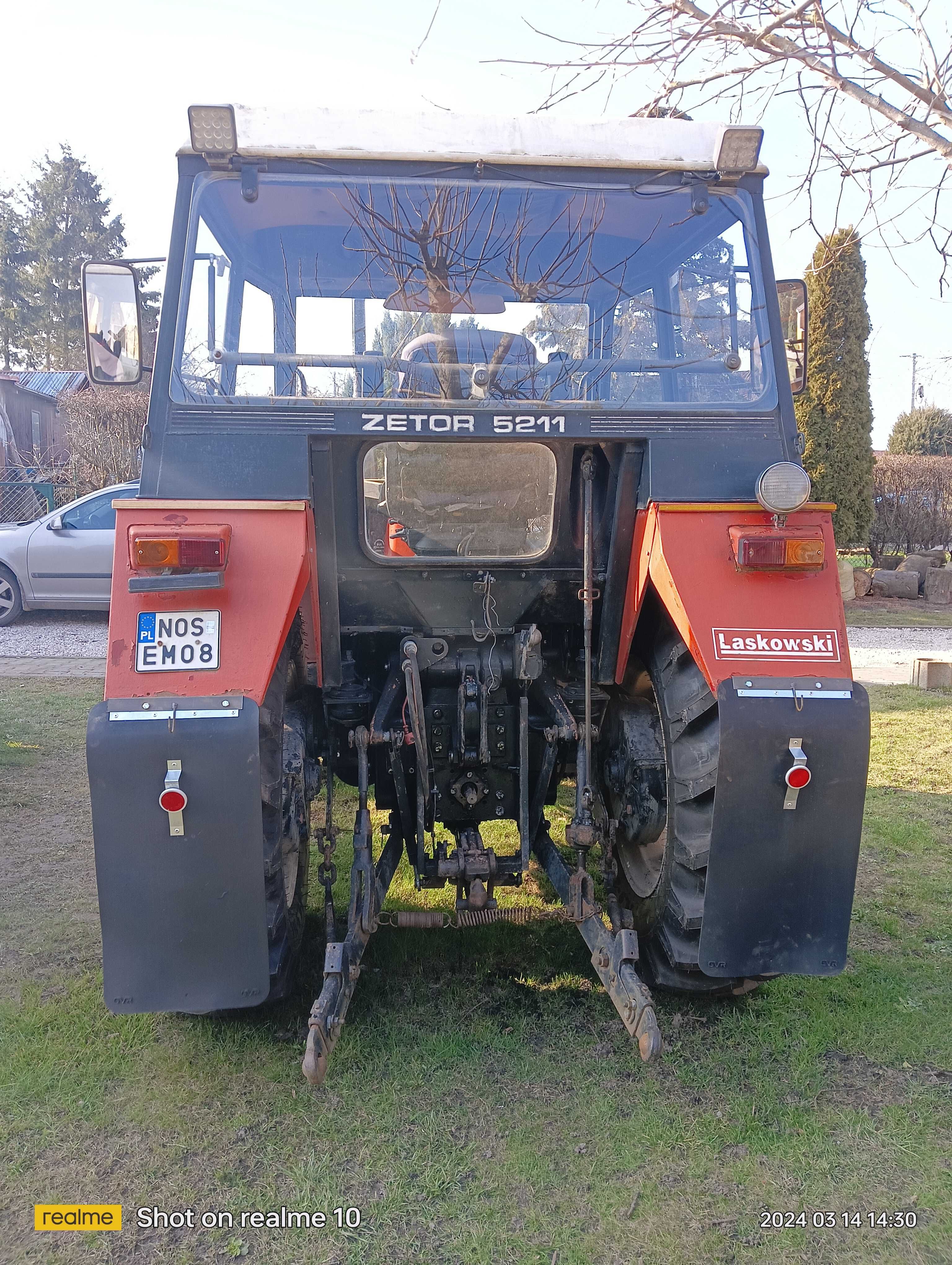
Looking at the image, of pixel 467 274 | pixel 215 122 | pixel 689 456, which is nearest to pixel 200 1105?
pixel 689 456

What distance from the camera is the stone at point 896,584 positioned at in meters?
15.2

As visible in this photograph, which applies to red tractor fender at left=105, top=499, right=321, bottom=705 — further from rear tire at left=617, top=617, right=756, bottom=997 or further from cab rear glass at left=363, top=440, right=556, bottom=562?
rear tire at left=617, top=617, right=756, bottom=997

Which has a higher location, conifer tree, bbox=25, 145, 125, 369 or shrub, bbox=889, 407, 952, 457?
conifer tree, bbox=25, 145, 125, 369

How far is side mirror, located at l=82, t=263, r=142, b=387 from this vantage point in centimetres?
322

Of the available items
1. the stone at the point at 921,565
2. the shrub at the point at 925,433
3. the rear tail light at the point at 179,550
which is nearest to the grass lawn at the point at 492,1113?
the rear tail light at the point at 179,550

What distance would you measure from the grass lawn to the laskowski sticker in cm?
126

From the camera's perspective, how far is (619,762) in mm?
3330

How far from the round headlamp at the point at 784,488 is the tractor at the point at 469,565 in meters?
0.01

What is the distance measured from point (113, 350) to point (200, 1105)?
99.5 inches

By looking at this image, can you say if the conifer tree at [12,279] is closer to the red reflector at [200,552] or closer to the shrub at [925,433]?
the shrub at [925,433]

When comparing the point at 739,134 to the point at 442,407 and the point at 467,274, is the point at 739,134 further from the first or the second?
the point at 442,407

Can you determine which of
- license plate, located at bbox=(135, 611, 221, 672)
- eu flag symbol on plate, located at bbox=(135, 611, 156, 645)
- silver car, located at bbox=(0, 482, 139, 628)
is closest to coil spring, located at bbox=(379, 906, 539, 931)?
license plate, located at bbox=(135, 611, 221, 672)
